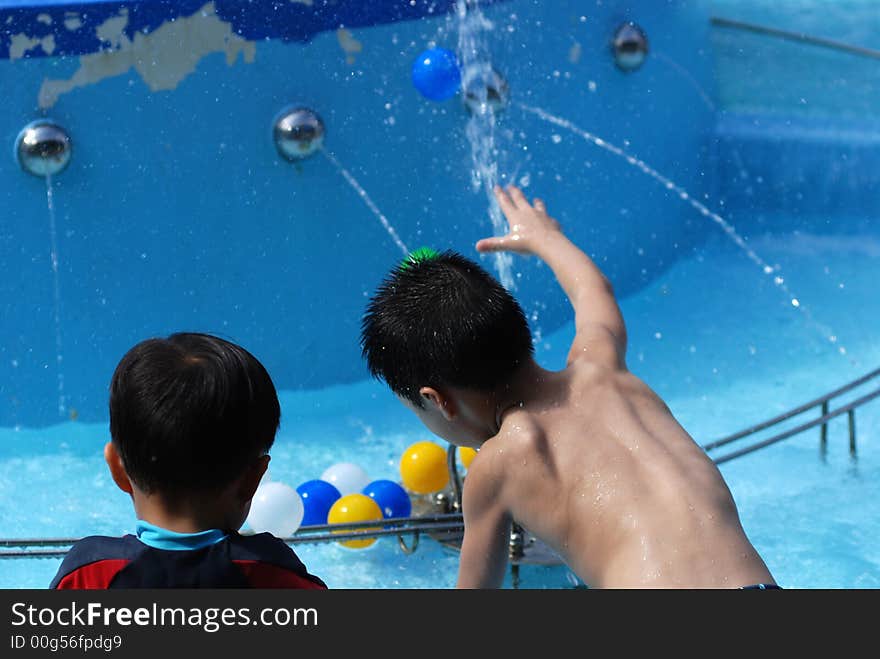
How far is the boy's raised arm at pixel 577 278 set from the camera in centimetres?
266

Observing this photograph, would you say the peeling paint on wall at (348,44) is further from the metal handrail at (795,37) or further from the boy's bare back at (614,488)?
the boy's bare back at (614,488)

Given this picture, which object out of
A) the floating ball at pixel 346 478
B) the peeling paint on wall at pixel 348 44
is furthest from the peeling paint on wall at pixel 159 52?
the floating ball at pixel 346 478

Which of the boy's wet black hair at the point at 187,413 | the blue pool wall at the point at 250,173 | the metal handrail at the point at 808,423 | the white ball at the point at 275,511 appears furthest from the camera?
the blue pool wall at the point at 250,173

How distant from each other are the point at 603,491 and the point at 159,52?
2.91 metres

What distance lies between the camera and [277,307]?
513 cm

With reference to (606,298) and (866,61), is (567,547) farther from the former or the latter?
(866,61)

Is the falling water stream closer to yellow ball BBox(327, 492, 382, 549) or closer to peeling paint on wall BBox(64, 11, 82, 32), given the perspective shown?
peeling paint on wall BBox(64, 11, 82, 32)

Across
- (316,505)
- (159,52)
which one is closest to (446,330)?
(316,505)

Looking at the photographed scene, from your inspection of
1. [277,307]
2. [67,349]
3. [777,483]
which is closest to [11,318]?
[67,349]

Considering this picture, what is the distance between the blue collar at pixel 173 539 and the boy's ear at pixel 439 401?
0.64 meters

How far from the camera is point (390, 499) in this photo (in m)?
4.11

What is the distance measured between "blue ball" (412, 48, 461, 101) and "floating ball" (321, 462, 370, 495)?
57.0 inches

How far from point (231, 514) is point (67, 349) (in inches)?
125

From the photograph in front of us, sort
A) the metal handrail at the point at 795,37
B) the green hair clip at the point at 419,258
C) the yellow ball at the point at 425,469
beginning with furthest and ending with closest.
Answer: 1. the metal handrail at the point at 795,37
2. the yellow ball at the point at 425,469
3. the green hair clip at the point at 419,258
